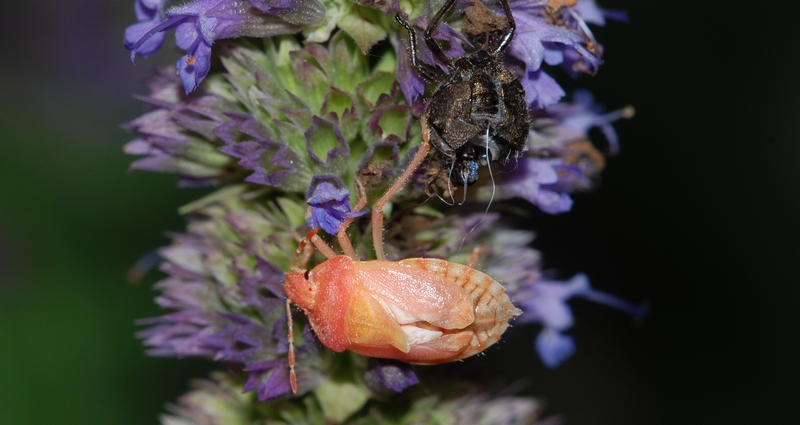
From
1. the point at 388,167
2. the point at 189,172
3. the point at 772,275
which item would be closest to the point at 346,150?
the point at 388,167

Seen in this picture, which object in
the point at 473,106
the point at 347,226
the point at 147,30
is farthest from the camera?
the point at 147,30

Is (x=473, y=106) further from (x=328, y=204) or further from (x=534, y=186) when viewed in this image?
(x=534, y=186)

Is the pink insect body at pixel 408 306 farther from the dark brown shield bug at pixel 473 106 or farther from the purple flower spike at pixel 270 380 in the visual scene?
the purple flower spike at pixel 270 380

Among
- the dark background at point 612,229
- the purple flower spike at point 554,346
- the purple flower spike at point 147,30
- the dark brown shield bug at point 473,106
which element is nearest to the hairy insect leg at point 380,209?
the dark brown shield bug at point 473,106

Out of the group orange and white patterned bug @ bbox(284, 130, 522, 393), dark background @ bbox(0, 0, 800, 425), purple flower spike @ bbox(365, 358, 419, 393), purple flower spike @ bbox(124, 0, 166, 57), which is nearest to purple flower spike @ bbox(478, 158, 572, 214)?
orange and white patterned bug @ bbox(284, 130, 522, 393)

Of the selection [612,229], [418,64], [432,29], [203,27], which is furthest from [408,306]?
[612,229]

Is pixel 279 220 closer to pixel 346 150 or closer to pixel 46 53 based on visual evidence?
pixel 346 150
